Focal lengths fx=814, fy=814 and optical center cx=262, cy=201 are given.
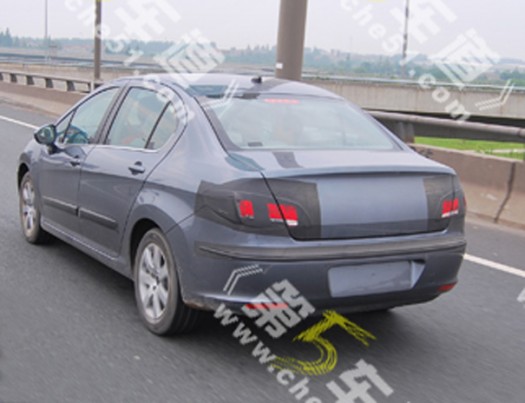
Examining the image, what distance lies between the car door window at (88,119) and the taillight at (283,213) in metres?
2.21

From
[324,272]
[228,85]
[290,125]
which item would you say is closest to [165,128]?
[228,85]

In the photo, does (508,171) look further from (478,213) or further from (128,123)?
(128,123)

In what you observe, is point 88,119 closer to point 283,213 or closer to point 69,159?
point 69,159

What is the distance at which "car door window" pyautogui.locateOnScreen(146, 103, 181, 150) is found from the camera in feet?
16.3

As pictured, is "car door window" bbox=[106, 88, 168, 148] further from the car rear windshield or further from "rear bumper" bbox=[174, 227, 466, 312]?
"rear bumper" bbox=[174, 227, 466, 312]

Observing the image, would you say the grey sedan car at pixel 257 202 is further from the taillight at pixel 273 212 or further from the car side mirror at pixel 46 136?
the car side mirror at pixel 46 136

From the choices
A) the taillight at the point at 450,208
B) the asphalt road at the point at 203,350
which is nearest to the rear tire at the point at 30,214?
the asphalt road at the point at 203,350

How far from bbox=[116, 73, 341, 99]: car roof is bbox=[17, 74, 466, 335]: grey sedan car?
0.05ft

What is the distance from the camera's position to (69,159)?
6.03 meters

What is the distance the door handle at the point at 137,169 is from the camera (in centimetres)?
498

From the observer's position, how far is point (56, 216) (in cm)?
629

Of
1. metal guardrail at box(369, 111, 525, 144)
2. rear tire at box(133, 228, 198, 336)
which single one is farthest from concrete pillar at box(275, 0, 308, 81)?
rear tire at box(133, 228, 198, 336)

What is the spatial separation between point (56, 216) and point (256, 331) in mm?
2221

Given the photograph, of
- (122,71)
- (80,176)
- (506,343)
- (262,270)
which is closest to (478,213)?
(506,343)
